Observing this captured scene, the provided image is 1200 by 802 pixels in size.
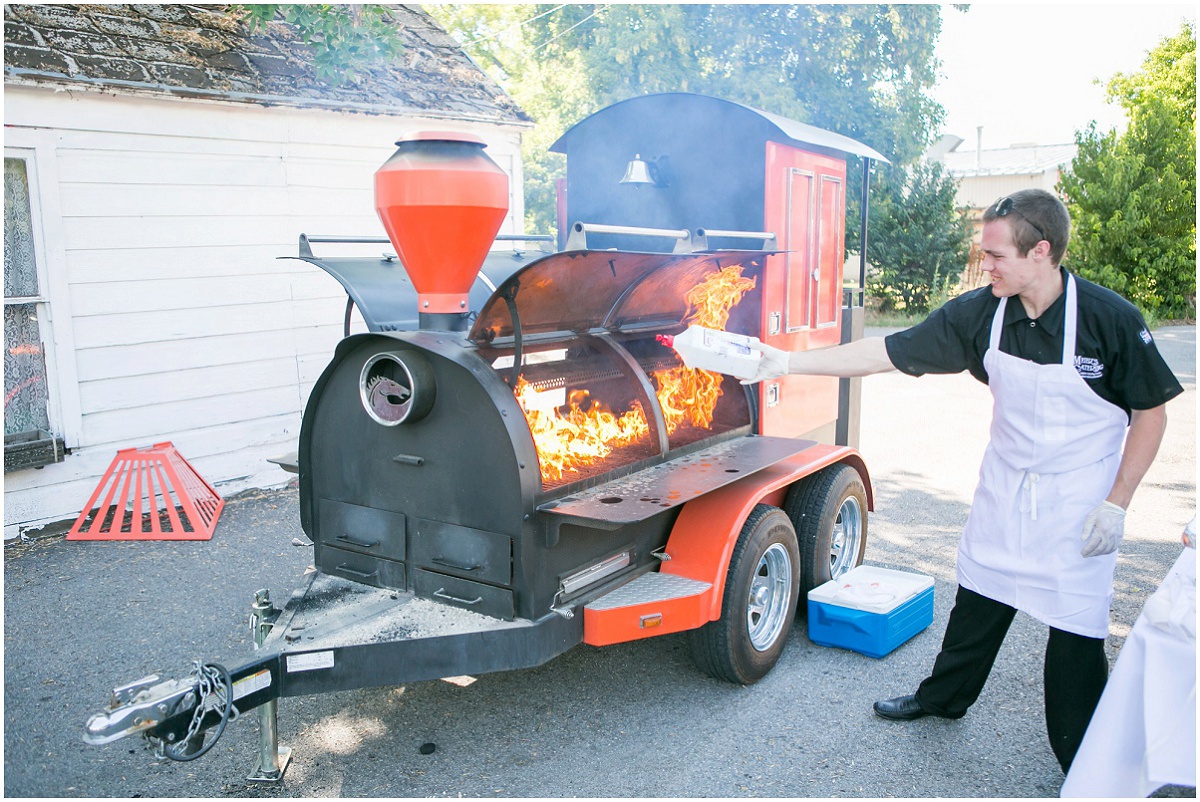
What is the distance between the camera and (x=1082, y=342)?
121 inches

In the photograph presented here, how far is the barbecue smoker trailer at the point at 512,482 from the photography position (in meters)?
3.21

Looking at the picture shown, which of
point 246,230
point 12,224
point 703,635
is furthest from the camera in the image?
point 246,230

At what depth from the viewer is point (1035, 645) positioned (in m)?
4.38

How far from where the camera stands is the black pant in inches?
126

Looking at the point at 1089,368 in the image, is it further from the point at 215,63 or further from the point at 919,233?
Result: the point at 919,233

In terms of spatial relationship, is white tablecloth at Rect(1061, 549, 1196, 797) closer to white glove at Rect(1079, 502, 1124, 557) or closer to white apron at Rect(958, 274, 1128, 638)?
white glove at Rect(1079, 502, 1124, 557)

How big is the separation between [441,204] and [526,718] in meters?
2.16

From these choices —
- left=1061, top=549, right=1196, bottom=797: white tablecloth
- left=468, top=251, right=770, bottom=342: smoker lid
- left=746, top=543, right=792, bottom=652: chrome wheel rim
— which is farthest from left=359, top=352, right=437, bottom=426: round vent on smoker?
left=1061, top=549, right=1196, bottom=797: white tablecloth

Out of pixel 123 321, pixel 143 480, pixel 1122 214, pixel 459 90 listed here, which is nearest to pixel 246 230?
pixel 123 321

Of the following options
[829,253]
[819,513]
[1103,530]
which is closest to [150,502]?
[819,513]

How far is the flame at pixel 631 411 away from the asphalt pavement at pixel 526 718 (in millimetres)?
1058

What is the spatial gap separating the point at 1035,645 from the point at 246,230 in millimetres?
6356

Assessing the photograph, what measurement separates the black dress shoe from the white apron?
0.65m

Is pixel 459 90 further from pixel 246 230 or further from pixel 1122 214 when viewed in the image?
pixel 1122 214
